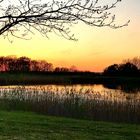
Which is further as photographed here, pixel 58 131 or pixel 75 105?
pixel 75 105

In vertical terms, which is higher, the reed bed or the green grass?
the reed bed

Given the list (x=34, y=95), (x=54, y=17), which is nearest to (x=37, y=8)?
(x=54, y=17)

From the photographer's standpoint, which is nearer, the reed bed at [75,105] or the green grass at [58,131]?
the green grass at [58,131]

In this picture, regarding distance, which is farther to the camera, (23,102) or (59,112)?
(23,102)

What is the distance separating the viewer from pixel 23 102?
22.0m

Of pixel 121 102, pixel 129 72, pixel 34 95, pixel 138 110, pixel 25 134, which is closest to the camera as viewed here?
pixel 25 134

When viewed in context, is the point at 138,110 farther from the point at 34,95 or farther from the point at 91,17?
the point at 91,17

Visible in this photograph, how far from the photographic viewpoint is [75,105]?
20125mm

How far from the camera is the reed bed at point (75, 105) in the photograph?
61.6 feet

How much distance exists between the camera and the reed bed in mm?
18766

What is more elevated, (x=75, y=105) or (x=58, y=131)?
(x=75, y=105)

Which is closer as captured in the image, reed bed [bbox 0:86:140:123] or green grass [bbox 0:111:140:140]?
green grass [bbox 0:111:140:140]

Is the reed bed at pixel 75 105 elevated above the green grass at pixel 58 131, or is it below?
above

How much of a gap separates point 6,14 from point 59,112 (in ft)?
46.9
